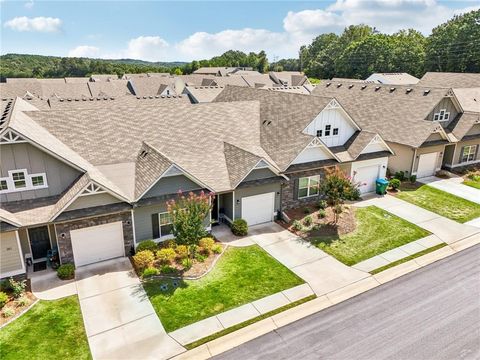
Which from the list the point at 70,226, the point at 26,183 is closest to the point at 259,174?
the point at 70,226

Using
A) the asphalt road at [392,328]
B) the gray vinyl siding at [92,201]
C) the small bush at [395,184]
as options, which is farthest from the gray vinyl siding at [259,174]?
the small bush at [395,184]

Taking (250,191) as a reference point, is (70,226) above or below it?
below

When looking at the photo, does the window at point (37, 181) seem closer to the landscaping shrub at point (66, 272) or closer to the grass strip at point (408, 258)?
the landscaping shrub at point (66, 272)

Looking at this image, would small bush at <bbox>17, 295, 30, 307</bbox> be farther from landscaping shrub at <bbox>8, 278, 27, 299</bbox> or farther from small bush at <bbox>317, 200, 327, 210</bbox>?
small bush at <bbox>317, 200, 327, 210</bbox>

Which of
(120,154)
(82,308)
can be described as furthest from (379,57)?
(82,308)

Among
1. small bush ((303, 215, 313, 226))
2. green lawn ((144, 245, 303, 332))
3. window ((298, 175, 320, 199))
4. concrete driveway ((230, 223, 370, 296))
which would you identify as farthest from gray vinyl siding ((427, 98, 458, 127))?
green lawn ((144, 245, 303, 332))

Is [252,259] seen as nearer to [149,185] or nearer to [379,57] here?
[149,185]

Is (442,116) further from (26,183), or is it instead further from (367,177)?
(26,183)
